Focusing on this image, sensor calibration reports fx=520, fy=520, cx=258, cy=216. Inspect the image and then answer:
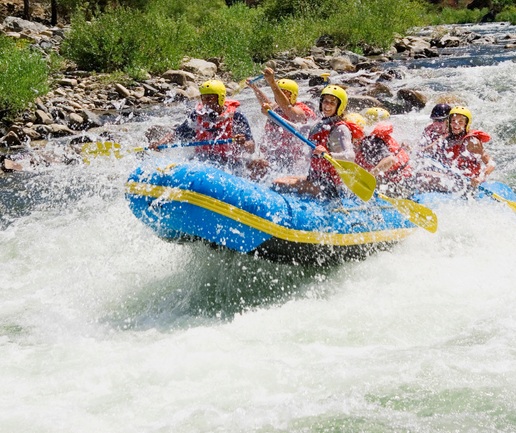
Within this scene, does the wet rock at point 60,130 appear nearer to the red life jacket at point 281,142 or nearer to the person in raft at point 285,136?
the person in raft at point 285,136

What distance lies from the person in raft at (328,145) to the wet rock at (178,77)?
9.12m

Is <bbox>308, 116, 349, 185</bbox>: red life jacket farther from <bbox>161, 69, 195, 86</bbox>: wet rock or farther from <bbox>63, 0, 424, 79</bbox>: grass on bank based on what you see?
<bbox>63, 0, 424, 79</bbox>: grass on bank

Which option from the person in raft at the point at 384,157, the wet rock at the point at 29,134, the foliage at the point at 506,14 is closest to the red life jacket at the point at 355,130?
the person in raft at the point at 384,157

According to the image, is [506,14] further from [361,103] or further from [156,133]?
[156,133]

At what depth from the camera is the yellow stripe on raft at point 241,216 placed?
3963mm

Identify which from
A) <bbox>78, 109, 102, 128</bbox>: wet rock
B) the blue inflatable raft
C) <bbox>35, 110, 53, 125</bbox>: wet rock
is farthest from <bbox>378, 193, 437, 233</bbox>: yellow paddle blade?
<bbox>35, 110, 53, 125</bbox>: wet rock

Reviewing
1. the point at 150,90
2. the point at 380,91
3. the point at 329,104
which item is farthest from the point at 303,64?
the point at 329,104

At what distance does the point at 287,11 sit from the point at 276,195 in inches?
820

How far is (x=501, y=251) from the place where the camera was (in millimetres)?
5230

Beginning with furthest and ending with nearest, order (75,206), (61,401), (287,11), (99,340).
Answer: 1. (287,11)
2. (75,206)
3. (99,340)
4. (61,401)

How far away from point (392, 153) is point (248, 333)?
2.37 meters

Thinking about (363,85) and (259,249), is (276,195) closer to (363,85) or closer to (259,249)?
(259,249)

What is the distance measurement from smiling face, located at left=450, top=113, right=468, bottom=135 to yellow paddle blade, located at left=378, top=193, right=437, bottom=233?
1.67m

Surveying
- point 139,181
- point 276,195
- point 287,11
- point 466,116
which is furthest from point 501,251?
point 287,11
